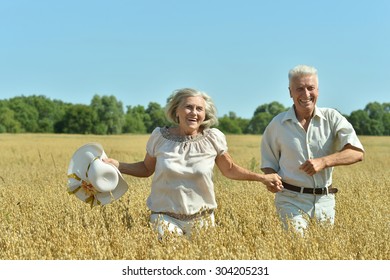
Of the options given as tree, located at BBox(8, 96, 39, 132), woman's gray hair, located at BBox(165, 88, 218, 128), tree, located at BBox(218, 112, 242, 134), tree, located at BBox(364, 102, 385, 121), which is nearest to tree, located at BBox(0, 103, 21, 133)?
tree, located at BBox(8, 96, 39, 132)

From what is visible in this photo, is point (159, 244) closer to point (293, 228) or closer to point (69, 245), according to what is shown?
point (69, 245)

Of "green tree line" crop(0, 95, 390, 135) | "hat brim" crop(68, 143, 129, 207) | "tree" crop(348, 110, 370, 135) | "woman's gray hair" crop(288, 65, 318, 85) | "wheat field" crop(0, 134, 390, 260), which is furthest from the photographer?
"green tree line" crop(0, 95, 390, 135)

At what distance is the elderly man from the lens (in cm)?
470

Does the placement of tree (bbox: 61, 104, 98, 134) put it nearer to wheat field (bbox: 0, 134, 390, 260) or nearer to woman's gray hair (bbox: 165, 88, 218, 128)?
wheat field (bbox: 0, 134, 390, 260)

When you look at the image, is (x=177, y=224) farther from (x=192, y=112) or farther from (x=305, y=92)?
(x=305, y=92)

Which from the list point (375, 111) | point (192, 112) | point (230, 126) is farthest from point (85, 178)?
point (230, 126)

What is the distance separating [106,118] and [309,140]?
83.5 meters

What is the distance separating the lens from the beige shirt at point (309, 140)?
477 cm

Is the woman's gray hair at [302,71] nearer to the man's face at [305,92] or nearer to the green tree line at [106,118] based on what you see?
the man's face at [305,92]

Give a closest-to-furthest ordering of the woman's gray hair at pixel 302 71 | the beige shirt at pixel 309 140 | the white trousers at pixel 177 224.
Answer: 1. the white trousers at pixel 177 224
2. the woman's gray hair at pixel 302 71
3. the beige shirt at pixel 309 140

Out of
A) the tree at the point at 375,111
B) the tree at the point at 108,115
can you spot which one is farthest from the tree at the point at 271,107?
the tree at the point at 108,115

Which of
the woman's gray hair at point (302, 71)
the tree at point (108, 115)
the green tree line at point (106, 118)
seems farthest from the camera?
the tree at point (108, 115)

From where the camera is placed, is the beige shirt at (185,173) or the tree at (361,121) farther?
the tree at (361,121)

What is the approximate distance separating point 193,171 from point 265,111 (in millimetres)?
81287
